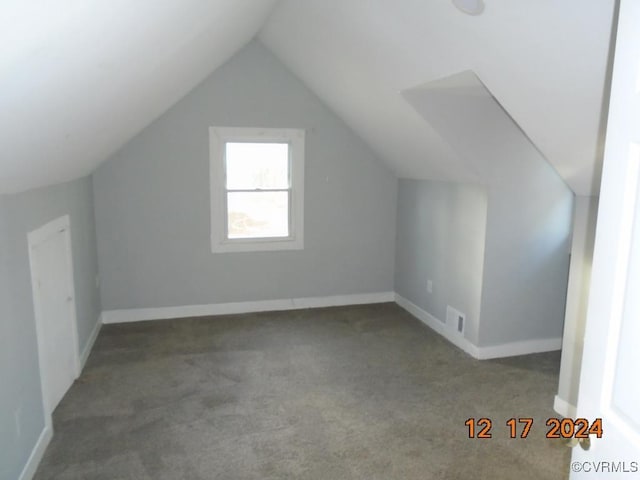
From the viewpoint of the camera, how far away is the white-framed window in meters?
4.44

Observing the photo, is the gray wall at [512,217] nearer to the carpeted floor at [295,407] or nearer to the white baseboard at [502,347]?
the white baseboard at [502,347]

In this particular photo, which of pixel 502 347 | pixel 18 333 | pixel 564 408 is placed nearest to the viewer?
pixel 18 333

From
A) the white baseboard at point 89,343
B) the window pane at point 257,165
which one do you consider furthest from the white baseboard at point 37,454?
the window pane at point 257,165

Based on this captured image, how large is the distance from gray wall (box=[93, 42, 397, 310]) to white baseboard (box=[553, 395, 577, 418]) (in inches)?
97.4

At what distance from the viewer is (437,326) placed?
4.23 m

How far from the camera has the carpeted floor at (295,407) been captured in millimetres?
2350

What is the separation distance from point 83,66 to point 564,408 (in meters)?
3.15

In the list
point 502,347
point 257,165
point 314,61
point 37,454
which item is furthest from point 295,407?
point 314,61

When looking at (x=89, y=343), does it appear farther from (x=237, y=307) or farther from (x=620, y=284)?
(x=620, y=284)

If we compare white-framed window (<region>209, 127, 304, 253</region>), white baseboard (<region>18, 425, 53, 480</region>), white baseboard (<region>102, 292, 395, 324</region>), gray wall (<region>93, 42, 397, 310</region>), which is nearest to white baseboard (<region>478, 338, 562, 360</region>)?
white baseboard (<region>102, 292, 395, 324</region>)

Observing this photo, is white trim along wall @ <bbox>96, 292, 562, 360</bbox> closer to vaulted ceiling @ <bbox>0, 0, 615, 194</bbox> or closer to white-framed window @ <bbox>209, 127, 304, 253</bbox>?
white-framed window @ <bbox>209, 127, 304, 253</bbox>

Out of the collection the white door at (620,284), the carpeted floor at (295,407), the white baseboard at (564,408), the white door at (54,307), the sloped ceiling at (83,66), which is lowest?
the carpeted floor at (295,407)

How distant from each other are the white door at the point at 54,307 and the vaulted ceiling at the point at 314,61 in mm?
385

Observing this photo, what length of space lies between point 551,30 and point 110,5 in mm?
1605
